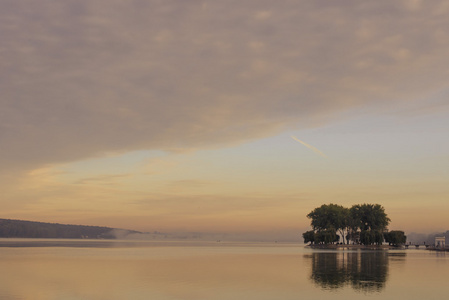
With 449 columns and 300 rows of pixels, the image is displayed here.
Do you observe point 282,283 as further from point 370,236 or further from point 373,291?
point 370,236

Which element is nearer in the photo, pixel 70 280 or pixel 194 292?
pixel 194 292

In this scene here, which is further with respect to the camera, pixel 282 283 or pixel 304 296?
pixel 282 283

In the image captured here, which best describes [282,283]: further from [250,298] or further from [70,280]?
[70,280]

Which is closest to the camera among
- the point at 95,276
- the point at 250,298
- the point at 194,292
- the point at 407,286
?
the point at 250,298

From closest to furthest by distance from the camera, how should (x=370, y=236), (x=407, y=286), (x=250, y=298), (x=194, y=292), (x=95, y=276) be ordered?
(x=250, y=298) → (x=194, y=292) → (x=407, y=286) → (x=95, y=276) → (x=370, y=236)

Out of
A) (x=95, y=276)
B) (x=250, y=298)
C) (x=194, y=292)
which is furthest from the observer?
(x=95, y=276)

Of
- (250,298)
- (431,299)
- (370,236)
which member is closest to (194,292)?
(250,298)

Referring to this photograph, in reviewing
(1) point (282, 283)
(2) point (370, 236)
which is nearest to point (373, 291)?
(1) point (282, 283)

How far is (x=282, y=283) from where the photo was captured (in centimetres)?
5662

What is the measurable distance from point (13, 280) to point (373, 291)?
1656 inches

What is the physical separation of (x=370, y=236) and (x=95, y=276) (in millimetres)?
156836

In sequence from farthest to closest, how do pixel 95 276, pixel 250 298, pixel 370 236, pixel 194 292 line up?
1. pixel 370 236
2. pixel 95 276
3. pixel 194 292
4. pixel 250 298

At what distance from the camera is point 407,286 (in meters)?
54.9

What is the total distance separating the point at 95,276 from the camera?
205 feet
